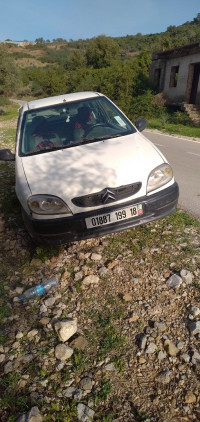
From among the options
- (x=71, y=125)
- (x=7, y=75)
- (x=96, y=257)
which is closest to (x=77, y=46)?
(x=7, y=75)

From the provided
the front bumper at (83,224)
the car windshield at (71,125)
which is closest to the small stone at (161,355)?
the front bumper at (83,224)

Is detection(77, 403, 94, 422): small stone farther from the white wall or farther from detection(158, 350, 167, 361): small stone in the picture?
the white wall

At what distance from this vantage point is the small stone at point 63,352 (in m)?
2.12

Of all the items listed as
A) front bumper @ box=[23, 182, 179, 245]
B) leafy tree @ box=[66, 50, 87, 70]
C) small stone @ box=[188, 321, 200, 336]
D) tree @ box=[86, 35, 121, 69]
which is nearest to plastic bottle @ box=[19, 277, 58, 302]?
front bumper @ box=[23, 182, 179, 245]

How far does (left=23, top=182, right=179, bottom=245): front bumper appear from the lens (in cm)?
278

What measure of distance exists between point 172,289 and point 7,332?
1.52 meters

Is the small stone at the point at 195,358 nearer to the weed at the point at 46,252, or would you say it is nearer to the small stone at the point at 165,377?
the small stone at the point at 165,377

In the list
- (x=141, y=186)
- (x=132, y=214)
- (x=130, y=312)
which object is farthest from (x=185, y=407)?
(x=141, y=186)

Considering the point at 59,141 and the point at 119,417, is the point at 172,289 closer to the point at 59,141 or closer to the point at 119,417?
the point at 119,417

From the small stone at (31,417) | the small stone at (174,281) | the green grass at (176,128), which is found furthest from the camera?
the green grass at (176,128)

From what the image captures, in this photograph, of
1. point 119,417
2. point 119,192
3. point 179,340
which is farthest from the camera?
point 119,192

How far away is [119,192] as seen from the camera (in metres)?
2.84

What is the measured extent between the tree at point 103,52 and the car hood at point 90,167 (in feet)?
175

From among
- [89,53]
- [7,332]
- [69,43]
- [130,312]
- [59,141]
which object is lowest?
[7,332]
